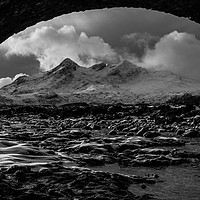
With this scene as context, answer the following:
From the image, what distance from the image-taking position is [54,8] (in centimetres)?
470

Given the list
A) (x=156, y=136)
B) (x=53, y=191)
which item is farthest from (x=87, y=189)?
(x=156, y=136)

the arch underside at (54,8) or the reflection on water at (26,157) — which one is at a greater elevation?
the arch underside at (54,8)

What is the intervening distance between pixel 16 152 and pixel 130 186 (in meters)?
3.92

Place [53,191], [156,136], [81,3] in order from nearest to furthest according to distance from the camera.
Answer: [81,3] < [53,191] < [156,136]

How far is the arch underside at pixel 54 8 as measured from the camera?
4.35m

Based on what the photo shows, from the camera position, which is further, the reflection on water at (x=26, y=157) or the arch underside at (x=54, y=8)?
the reflection on water at (x=26, y=157)

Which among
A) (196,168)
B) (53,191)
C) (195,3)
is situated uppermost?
(195,3)

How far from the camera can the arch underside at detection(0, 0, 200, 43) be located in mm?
4348

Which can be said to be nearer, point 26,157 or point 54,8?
point 54,8

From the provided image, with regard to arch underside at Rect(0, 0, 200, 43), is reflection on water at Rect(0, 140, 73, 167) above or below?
below

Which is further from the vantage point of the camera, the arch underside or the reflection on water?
the reflection on water

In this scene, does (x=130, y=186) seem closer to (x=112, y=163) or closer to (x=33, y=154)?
(x=112, y=163)

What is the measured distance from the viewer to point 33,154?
9000 millimetres

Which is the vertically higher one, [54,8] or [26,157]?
[54,8]
